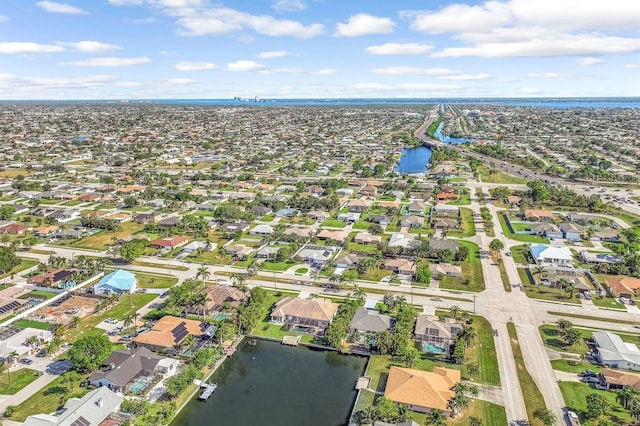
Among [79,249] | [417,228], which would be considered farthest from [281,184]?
[79,249]

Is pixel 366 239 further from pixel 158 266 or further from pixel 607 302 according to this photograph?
pixel 607 302

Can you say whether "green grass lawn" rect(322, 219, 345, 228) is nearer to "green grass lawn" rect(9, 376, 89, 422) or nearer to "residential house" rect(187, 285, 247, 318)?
"residential house" rect(187, 285, 247, 318)

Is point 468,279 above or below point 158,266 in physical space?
below

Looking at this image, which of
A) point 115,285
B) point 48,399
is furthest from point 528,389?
point 115,285

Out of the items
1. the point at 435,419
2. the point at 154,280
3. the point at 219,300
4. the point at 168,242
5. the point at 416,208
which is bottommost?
the point at 435,419

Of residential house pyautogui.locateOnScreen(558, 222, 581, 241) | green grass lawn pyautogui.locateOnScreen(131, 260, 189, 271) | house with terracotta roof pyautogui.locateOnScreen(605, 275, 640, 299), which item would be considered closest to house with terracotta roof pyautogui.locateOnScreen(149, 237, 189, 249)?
green grass lawn pyautogui.locateOnScreen(131, 260, 189, 271)

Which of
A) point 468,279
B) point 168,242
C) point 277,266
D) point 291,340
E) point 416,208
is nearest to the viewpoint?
point 291,340

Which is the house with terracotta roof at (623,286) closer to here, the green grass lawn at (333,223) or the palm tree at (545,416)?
the palm tree at (545,416)

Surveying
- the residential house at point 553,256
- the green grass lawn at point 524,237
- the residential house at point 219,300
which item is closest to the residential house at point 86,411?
the residential house at point 219,300
